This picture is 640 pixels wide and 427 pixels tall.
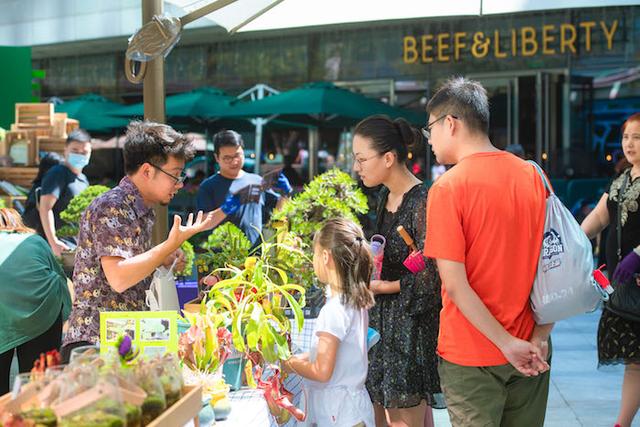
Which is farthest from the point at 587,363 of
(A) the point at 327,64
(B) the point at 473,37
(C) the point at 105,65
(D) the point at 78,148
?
(C) the point at 105,65

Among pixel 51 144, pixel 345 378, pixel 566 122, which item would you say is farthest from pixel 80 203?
pixel 566 122

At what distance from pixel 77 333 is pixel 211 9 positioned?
197 centimetres

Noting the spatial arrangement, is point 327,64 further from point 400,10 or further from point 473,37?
point 400,10

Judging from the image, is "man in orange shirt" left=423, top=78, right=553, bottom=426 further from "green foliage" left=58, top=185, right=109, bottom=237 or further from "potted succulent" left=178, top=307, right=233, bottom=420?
"green foliage" left=58, top=185, right=109, bottom=237

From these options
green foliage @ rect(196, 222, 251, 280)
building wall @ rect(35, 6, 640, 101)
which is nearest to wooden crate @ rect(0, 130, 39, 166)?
building wall @ rect(35, 6, 640, 101)

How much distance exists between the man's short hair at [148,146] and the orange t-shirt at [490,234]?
1.10 m

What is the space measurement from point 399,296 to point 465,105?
3.64 feet

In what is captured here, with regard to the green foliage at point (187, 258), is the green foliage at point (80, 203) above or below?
above

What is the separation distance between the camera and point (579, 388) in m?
6.25

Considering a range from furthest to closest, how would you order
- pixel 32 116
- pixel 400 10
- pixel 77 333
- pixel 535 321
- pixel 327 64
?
pixel 327 64
pixel 32 116
pixel 400 10
pixel 77 333
pixel 535 321

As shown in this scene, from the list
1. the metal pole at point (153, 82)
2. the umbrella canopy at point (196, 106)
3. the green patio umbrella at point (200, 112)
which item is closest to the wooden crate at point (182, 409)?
the metal pole at point (153, 82)

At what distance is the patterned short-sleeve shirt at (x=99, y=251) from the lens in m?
3.20

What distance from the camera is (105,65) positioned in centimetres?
1873

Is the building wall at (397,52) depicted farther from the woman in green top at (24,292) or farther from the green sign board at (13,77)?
the woman in green top at (24,292)
